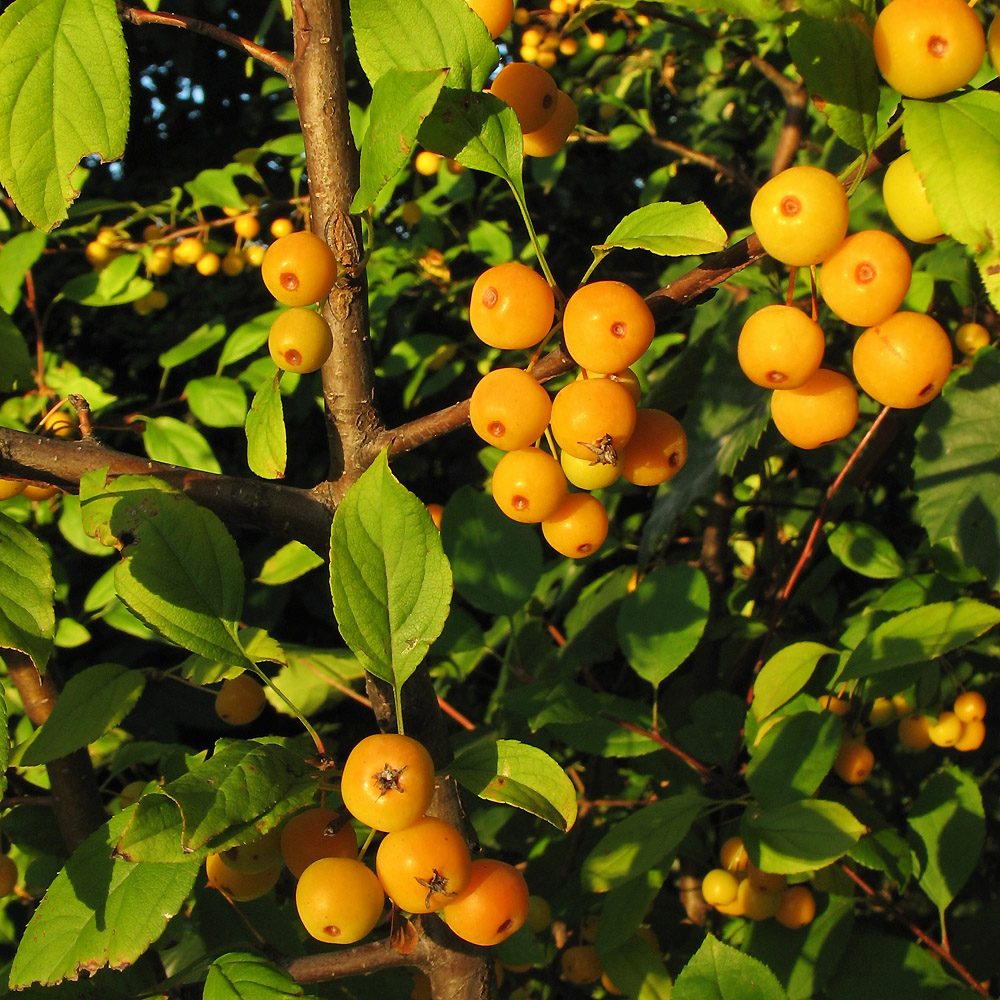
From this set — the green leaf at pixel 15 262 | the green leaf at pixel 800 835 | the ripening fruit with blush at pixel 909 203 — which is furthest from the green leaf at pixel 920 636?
the green leaf at pixel 15 262

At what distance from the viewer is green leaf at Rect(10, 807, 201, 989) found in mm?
896

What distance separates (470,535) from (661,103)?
3.62 meters

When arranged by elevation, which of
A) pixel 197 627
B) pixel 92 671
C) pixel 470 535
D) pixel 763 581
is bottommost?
pixel 763 581

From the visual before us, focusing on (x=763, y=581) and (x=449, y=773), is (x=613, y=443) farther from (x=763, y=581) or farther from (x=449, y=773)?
(x=763, y=581)

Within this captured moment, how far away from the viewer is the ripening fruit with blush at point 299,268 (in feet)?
3.18

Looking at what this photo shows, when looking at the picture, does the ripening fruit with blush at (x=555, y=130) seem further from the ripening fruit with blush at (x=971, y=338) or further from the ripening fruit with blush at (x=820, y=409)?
the ripening fruit with blush at (x=971, y=338)

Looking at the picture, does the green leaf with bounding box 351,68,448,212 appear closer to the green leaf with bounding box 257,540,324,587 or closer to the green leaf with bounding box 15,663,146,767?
the green leaf with bounding box 15,663,146,767

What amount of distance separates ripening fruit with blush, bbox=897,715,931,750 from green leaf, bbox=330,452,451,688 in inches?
66.8

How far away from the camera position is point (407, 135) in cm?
70

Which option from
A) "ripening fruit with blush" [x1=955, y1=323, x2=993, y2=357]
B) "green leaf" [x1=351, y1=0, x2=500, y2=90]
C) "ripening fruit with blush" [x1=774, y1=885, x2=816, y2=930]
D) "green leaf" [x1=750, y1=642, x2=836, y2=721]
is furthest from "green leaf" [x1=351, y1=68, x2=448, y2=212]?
"ripening fruit with blush" [x1=955, y1=323, x2=993, y2=357]

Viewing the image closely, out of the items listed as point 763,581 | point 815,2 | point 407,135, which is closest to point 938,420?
point 763,581

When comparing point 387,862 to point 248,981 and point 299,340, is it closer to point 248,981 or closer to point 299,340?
point 248,981

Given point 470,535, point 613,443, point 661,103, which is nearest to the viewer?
point 613,443

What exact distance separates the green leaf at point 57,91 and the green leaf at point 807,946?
5.13 ft
